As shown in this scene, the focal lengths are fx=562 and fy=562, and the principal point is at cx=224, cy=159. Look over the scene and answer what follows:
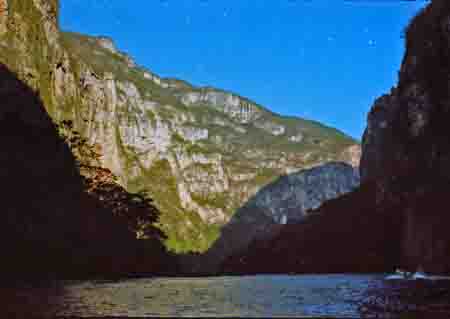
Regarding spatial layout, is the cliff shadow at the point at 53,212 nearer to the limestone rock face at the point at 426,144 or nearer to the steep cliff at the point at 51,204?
the steep cliff at the point at 51,204

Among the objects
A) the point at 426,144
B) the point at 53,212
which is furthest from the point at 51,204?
the point at 426,144

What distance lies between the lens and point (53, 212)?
291ft

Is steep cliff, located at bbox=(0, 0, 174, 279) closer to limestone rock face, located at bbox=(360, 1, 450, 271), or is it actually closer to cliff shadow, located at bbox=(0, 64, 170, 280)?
cliff shadow, located at bbox=(0, 64, 170, 280)

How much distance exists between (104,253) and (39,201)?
14.3 meters

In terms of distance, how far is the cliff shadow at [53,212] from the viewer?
247 feet

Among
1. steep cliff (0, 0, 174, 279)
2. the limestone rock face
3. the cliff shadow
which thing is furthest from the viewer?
the limestone rock face

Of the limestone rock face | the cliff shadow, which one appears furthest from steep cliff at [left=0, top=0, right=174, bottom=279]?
the limestone rock face

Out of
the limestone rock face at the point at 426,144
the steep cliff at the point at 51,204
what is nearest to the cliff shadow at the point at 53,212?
the steep cliff at the point at 51,204

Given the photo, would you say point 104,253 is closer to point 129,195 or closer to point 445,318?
point 129,195

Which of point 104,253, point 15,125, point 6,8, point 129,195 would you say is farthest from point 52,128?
point 6,8

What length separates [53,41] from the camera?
18012 centimetres

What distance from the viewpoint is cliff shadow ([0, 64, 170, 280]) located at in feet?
247

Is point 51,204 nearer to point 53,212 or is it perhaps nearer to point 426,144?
point 53,212

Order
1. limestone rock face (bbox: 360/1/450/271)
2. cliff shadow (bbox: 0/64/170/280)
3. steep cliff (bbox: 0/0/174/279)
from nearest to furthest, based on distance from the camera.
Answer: cliff shadow (bbox: 0/64/170/280), steep cliff (bbox: 0/0/174/279), limestone rock face (bbox: 360/1/450/271)
